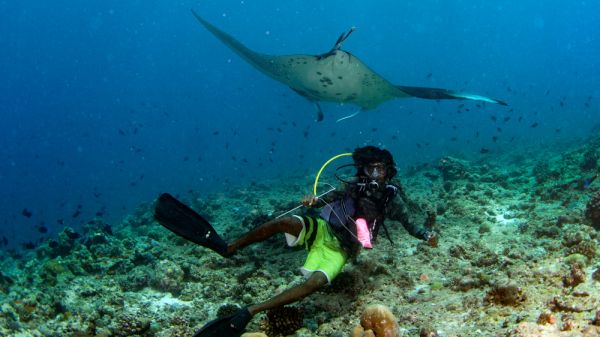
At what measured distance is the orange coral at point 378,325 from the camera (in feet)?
8.70

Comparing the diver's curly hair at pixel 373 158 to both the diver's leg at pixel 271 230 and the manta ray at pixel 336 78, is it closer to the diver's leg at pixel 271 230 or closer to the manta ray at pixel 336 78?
the diver's leg at pixel 271 230

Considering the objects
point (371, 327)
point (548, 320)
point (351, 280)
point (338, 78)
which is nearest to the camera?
point (548, 320)

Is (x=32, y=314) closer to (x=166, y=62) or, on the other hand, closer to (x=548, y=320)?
(x=548, y=320)

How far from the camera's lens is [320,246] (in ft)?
12.6

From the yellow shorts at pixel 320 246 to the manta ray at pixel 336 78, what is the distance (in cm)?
354

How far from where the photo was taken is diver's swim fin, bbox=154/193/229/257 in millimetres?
3828

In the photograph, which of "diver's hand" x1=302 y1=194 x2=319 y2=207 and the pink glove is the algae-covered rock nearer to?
"diver's hand" x1=302 y1=194 x2=319 y2=207

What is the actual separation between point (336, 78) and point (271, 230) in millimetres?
4293

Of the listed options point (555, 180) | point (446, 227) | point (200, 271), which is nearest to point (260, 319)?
point (200, 271)

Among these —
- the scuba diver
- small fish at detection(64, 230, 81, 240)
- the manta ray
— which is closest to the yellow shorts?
the scuba diver

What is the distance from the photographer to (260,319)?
11.8ft

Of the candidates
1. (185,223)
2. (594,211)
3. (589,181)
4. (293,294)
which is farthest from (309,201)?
(589,181)

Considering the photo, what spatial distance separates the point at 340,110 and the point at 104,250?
265ft

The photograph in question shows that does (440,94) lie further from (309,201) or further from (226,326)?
(226,326)
